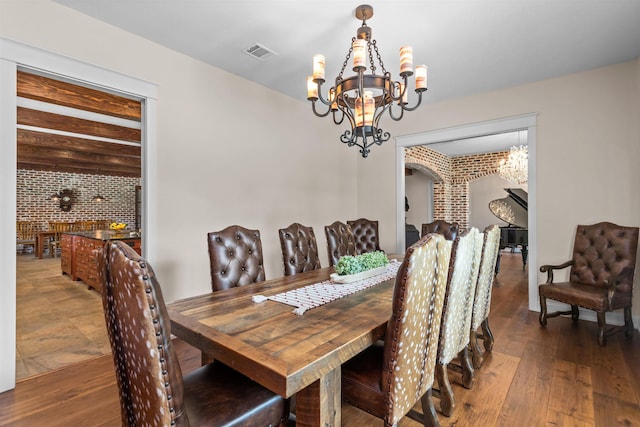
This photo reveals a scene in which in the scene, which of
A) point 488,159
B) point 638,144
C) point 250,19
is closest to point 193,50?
point 250,19

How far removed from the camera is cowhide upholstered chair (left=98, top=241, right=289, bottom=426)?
86 centimetres

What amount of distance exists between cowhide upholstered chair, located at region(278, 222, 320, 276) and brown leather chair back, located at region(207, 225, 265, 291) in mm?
352

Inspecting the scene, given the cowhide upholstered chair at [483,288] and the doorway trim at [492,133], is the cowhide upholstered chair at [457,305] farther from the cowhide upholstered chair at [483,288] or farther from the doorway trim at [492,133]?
the doorway trim at [492,133]

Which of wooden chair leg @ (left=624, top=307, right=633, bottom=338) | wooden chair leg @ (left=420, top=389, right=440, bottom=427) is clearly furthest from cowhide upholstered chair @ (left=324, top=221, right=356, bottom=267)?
wooden chair leg @ (left=624, top=307, right=633, bottom=338)

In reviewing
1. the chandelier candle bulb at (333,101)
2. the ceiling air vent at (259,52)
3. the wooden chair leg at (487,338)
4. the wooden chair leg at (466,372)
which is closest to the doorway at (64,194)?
the ceiling air vent at (259,52)

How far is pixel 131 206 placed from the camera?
10.7 metres

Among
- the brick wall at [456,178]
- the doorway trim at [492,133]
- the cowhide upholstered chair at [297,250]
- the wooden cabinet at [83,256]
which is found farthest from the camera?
the brick wall at [456,178]

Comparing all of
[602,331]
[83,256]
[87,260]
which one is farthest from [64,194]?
[602,331]

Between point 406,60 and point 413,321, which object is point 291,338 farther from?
point 406,60

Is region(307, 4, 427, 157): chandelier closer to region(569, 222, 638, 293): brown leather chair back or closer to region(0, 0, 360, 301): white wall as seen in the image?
region(0, 0, 360, 301): white wall

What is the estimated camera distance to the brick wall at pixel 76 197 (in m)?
8.83

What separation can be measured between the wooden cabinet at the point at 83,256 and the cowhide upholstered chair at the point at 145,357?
3.70 meters

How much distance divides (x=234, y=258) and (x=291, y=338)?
1.19m

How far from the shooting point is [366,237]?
4.03 meters
